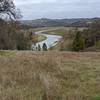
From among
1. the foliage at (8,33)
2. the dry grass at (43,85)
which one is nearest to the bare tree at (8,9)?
the foliage at (8,33)

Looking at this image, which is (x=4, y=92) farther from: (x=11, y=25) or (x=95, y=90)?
(x=11, y=25)

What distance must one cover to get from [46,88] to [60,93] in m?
0.34

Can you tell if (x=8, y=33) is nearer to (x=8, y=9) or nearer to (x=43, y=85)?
(x=8, y=9)

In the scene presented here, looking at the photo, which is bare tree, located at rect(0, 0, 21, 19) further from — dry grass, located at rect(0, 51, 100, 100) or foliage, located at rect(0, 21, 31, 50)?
dry grass, located at rect(0, 51, 100, 100)

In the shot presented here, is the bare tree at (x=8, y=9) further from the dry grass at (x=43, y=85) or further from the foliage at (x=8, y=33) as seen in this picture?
the dry grass at (x=43, y=85)

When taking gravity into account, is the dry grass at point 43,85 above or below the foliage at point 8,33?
above

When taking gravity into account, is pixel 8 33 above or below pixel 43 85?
below

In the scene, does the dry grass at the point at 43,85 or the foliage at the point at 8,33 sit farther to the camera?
the foliage at the point at 8,33

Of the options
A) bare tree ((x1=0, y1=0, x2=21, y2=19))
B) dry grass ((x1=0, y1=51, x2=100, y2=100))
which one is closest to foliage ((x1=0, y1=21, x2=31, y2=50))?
bare tree ((x1=0, y1=0, x2=21, y2=19))

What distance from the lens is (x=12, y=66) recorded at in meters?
9.23

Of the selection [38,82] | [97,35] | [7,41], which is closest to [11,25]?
[7,41]

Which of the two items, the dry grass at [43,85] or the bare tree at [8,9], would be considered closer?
the dry grass at [43,85]

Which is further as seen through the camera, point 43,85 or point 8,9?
point 8,9

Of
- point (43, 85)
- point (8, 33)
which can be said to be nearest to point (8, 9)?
point (8, 33)
